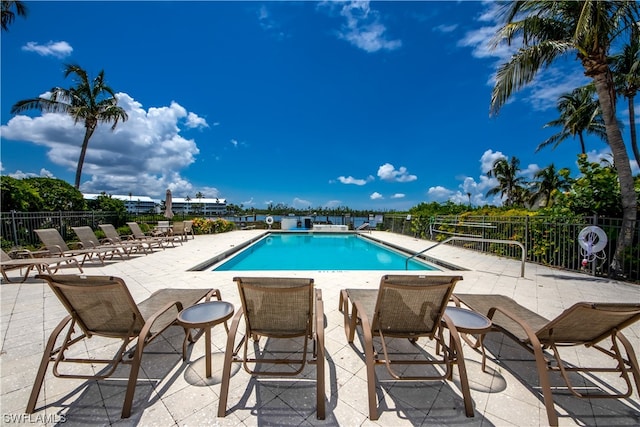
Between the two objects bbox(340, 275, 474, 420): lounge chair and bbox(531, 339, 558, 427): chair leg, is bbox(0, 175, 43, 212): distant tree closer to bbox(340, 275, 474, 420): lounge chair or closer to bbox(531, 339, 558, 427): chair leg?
bbox(340, 275, 474, 420): lounge chair

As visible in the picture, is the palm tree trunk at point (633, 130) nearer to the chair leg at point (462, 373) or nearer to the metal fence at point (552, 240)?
the metal fence at point (552, 240)

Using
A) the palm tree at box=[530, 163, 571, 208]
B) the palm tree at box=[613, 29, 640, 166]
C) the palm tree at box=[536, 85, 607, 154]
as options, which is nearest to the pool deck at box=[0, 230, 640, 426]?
the palm tree at box=[613, 29, 640, 166]

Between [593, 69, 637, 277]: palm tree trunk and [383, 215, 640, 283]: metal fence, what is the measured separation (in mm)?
116

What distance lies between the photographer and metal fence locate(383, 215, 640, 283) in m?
5.24

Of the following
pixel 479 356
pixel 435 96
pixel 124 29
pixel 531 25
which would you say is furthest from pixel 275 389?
pixel 435 96

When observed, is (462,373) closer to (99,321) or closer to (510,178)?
(99,321)

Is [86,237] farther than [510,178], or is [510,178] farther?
[510,178]

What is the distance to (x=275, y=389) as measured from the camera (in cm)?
196

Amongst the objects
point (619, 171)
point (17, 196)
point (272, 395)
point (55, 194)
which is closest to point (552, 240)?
point (619, 171)

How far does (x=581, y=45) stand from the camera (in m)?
5.16

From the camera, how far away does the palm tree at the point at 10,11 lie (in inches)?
395

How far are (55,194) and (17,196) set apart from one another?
185 cm

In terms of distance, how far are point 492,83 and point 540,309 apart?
18.9 feet

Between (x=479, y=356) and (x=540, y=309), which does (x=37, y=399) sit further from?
(x=540, y=309)
